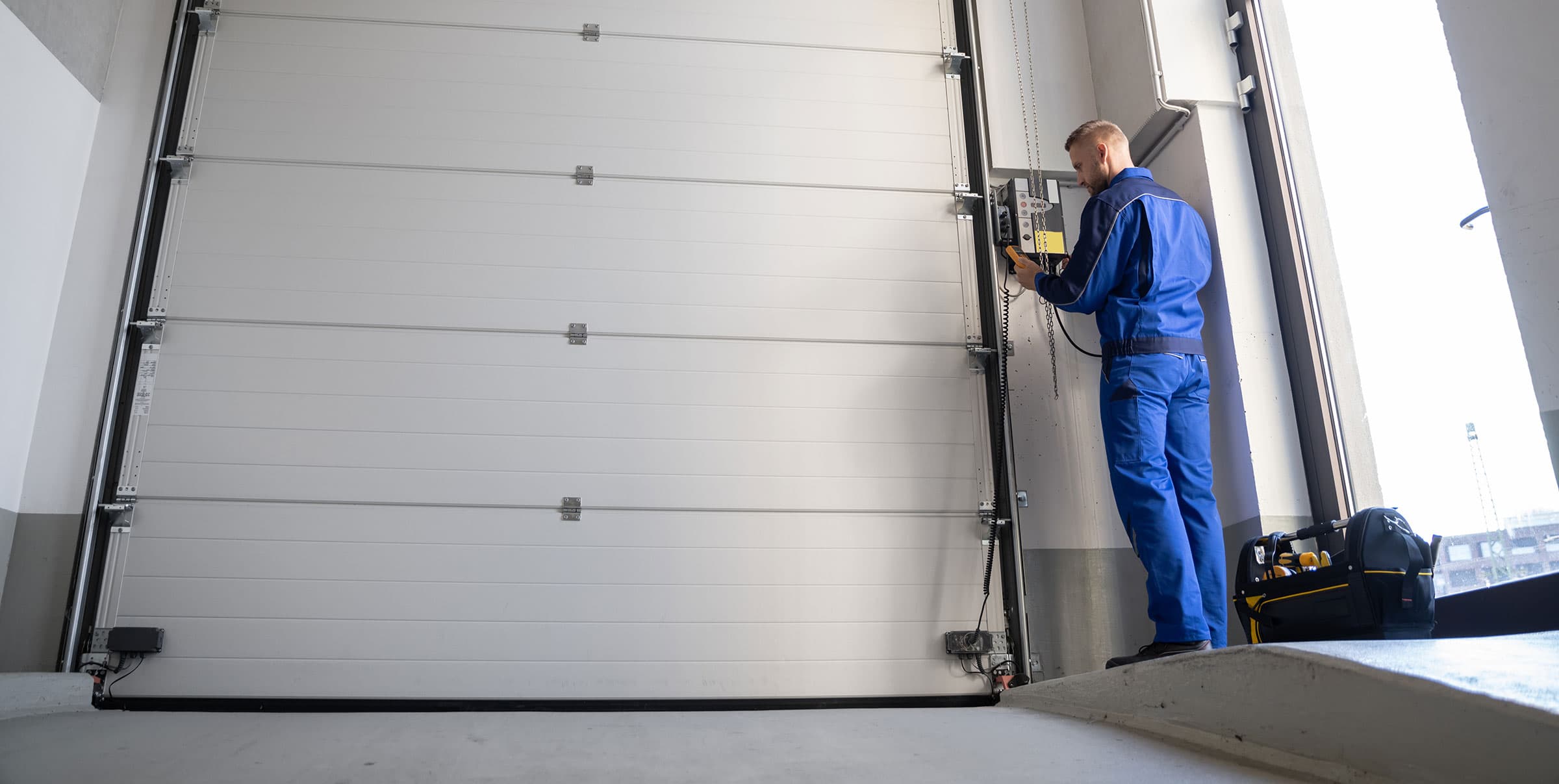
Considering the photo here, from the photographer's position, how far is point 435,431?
13.7 ft

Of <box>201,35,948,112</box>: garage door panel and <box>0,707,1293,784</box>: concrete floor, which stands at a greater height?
<box>201,35,948,112</box>: garage door panel

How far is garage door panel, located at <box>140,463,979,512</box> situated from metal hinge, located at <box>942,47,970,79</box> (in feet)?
6.93

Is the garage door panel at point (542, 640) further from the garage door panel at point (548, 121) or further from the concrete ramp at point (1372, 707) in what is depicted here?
the garage door panel at point (548, 121)

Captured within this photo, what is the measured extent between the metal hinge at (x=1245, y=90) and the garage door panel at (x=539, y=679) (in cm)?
277

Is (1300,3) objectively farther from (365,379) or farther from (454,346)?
(365,379)

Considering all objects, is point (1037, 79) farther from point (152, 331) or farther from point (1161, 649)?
point (152, 331)

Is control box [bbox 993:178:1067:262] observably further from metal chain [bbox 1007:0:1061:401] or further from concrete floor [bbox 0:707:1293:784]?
concrete floor [bbox 0:707:1293:784]

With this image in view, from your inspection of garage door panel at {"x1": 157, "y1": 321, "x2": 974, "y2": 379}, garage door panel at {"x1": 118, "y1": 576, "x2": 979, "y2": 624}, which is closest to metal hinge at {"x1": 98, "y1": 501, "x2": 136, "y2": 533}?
garage door panel at {"x1": 118, "y1": 576, "x2": 979, "y2": 624}

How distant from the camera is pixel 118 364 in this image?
13.5ft

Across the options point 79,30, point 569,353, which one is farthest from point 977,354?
point 79,30

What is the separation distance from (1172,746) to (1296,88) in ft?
10.7

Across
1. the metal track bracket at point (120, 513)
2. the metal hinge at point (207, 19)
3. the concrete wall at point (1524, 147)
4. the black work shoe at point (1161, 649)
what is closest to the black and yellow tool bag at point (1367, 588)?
the black work shoe at point (1161, 649)

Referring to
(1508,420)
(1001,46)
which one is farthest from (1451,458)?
(1001,46)

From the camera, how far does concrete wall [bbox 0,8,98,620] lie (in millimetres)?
3863
